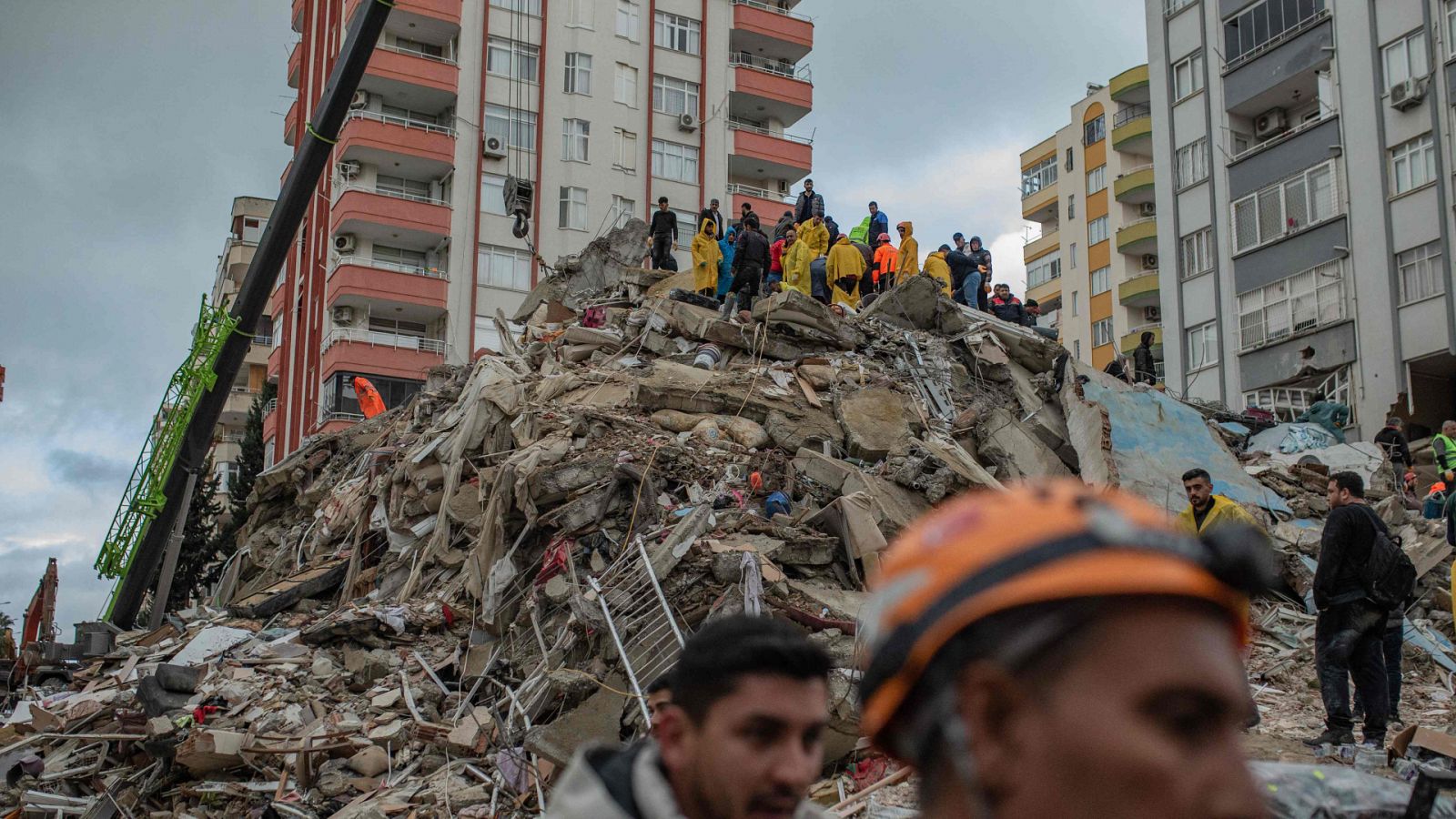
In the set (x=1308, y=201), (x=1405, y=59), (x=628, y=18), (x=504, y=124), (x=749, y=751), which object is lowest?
(x=749, y=751)

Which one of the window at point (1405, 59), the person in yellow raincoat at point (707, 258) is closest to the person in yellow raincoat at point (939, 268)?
the person in yellow raincoat at point (707, 258)

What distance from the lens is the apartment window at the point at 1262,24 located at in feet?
87.6

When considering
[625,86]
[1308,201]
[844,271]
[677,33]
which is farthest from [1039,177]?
[844,271]

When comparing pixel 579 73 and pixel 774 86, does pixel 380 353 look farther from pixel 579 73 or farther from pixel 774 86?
pixel 774 86

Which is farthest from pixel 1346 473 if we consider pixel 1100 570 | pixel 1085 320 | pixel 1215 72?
pixel 1085 320

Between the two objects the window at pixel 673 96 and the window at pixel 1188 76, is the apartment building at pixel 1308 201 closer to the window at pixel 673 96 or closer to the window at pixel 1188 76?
the window at pixel 1188 76

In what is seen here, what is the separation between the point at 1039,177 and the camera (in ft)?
169

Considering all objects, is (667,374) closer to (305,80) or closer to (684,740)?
(684,740)

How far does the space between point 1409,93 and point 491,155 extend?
24.7 meters

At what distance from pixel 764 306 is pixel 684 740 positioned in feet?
47.0

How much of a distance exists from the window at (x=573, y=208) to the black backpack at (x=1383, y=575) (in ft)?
109

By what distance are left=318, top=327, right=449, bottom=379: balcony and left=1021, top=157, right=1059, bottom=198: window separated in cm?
2693

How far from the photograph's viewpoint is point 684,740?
1.52 meters

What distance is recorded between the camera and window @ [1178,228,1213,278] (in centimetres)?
2873
